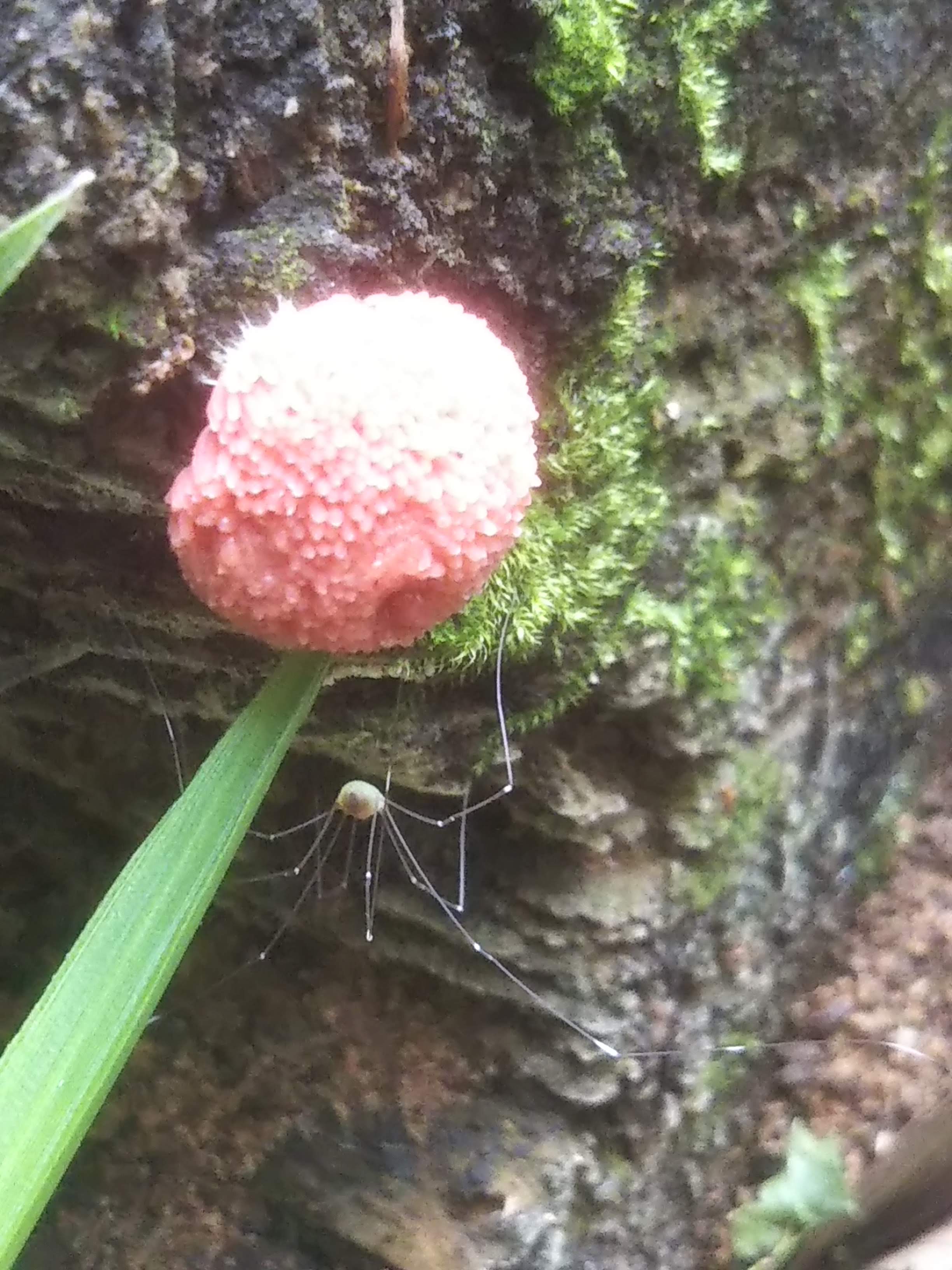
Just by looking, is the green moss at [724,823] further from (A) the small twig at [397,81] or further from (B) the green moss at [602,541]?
(A) the small twig at [397,81]

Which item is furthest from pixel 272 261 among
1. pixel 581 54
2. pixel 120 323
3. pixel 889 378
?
pixel 889 378

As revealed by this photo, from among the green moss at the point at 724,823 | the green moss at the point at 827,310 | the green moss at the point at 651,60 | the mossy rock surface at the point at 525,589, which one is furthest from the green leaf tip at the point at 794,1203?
the green moss at the point at 651,60

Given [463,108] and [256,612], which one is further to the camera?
[463,108]

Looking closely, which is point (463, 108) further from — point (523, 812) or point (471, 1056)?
point (471, 1056)

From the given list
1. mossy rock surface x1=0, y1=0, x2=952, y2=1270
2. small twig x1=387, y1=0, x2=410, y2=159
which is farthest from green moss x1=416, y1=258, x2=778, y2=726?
small twig x1=387, y1=0, x2=410, y2=159

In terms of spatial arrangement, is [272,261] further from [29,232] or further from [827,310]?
[827,310]

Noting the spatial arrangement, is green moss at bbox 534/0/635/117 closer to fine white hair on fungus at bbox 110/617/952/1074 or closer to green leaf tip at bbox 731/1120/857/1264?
fine white hair on fungus at bbox 110/617/952/1074

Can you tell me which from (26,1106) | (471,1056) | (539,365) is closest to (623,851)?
(471,1056)
